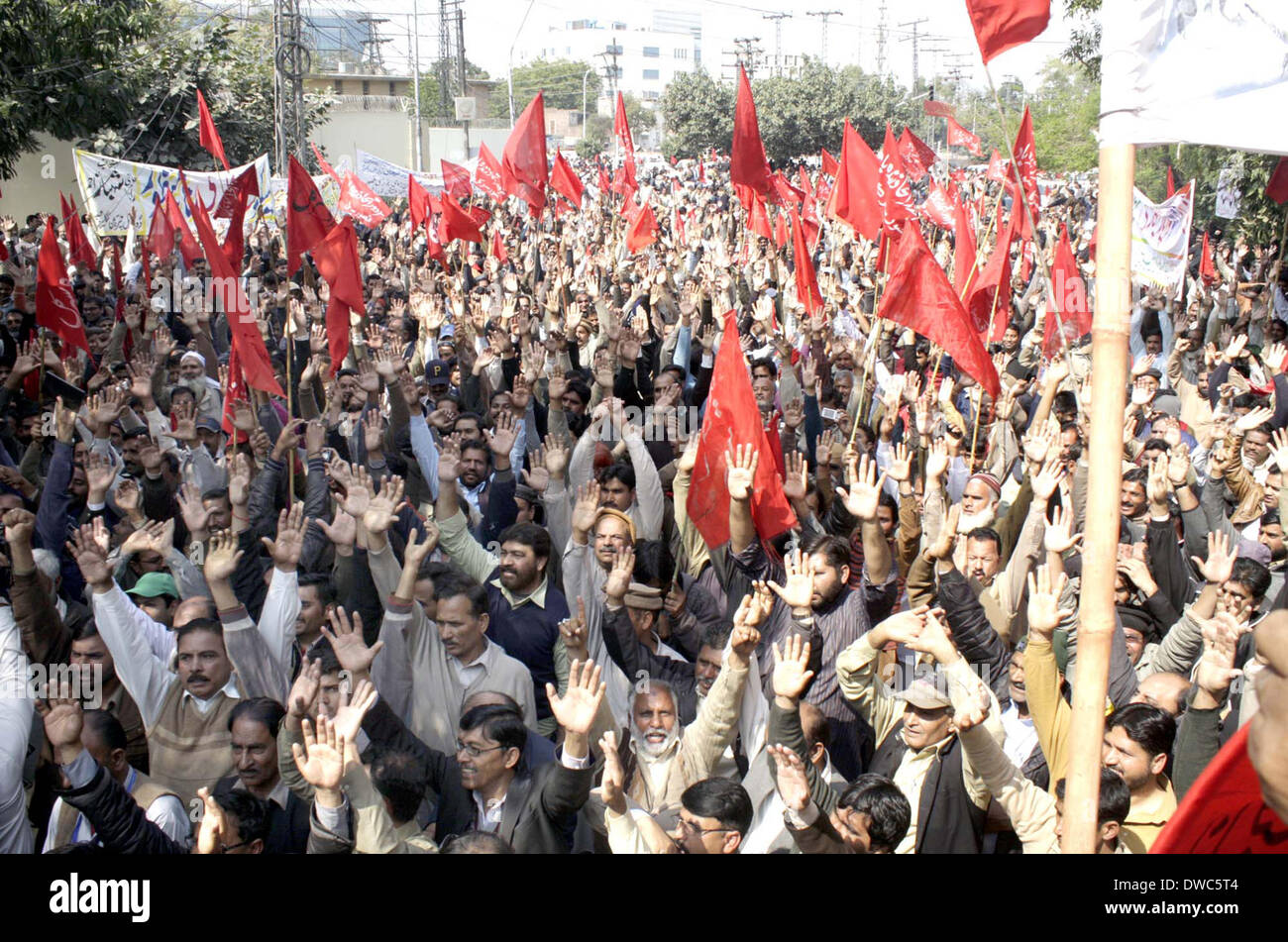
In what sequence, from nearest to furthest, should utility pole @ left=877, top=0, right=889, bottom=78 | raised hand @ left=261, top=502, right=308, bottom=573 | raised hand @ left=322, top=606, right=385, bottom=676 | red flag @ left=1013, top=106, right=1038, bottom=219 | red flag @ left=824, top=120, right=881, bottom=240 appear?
1. raised hand @ left=322, top=606, right=385, bottom=676
2. raised hand @ left=261, top=502, right=308, bottom=573
3. red flag @ left=824, top=120, right=881, bottom=240
4. red flag @ left=1013, top=106, right=1038, bottom=219
5. utility pole @ left=877, top=0, right=889, bottom=78

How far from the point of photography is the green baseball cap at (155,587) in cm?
448

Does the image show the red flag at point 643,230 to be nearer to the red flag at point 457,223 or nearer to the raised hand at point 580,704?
the red flag at point 457,223

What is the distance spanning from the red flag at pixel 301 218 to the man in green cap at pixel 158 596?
364 centimetres

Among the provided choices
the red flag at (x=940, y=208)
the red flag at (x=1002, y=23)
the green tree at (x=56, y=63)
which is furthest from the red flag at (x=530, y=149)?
the red flag at (x=1002, y=23)

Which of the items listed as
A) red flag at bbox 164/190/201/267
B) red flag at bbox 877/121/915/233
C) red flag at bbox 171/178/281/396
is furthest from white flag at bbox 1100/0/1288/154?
red flag at bbox 164/190/201/267

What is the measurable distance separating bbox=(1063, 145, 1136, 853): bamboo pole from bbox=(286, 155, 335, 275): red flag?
255 inches

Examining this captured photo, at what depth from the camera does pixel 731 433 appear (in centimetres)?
499

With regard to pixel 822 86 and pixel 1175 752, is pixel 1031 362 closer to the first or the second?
pixel 1175 752

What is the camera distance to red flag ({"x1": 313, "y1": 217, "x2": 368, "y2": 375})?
741cm

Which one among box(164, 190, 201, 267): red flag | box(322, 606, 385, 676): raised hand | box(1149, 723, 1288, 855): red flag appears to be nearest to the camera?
box(1149, 723, 1288, 855): red flag

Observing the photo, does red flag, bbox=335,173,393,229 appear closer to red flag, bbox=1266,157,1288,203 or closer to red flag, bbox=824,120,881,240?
red flag, bbox=824,120,881,240

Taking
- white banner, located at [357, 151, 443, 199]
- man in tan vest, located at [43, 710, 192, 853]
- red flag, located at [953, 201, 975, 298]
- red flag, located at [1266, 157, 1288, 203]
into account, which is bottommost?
man in tan vest, located at [43, 710, 192, 853]
